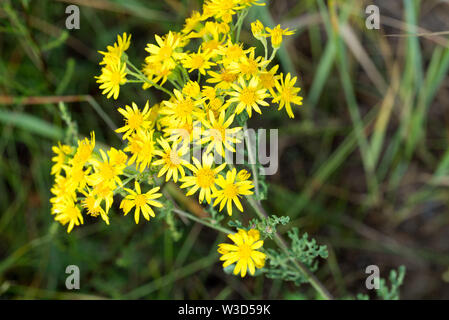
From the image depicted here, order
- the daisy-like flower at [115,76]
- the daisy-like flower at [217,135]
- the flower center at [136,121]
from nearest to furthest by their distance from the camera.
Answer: the daisy-like flower at [217,135], the flower center at [136,121], the daisy-like flower at [115,76]

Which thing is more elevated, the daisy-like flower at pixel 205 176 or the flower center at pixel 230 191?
the daisy-like flower at pixel 205 176

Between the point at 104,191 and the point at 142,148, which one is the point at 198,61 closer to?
the point at 142,148

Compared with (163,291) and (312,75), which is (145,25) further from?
(163,291)

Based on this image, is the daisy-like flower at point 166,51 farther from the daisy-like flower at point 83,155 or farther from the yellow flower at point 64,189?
the yellow flower at point 64,189

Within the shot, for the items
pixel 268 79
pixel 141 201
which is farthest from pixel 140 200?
pixel 268 79

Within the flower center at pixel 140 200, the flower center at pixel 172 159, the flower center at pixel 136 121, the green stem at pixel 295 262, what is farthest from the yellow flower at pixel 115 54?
the green stem at pixel 295 262

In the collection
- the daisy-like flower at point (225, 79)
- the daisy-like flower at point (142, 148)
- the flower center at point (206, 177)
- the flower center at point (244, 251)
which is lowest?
the flower center at point (244, 251)
